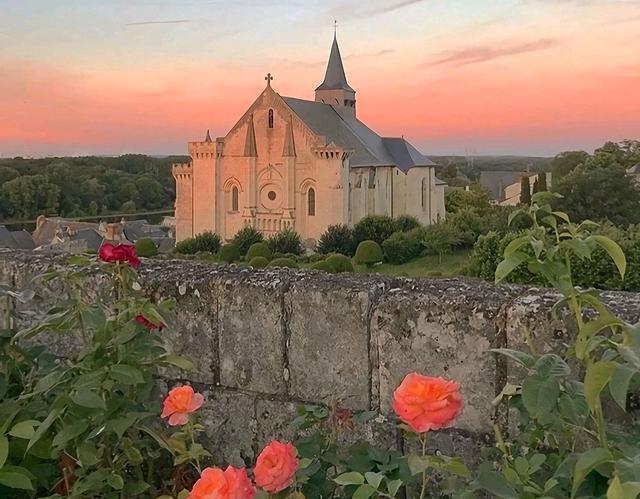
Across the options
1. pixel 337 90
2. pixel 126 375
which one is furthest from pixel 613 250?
pixel 337 90

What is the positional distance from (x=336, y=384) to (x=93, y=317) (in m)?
0.73

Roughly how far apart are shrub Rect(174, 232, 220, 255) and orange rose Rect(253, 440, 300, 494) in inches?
1336

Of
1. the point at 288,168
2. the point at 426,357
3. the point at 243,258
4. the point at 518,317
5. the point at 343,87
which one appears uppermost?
the point at 343,87

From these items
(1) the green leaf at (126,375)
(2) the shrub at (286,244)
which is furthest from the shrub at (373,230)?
(1) the green leaf at (126,375)

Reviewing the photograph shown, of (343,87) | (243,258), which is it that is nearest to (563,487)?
(243,258)

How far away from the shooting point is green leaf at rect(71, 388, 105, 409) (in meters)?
1.50

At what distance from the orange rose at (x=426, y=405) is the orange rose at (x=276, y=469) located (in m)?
0.23

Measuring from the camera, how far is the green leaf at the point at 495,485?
114 centimetres

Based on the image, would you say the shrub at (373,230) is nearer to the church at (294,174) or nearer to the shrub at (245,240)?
the shrub at (245,240)

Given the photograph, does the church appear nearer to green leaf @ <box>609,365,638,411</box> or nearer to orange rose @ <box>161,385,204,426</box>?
orange rose @ <box>161,385,204,426</box>

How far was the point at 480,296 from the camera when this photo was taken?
1.89 m

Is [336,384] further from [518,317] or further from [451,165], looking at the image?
[451,165]

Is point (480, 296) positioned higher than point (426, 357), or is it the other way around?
point (480, 296)

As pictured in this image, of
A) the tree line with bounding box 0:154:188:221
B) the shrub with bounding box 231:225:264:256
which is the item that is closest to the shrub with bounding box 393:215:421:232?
the shrub with bounding box 231:225:264:256
